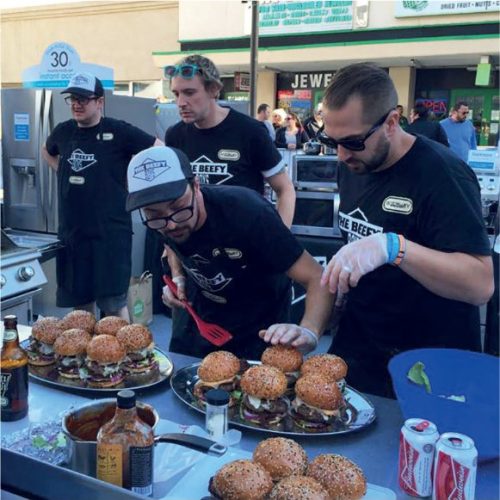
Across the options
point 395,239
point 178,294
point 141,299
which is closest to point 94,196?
point 141,299

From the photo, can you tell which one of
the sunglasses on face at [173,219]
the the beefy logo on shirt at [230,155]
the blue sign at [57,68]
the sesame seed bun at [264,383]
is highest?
the blue sign at [57,68]

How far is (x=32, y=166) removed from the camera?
17.8ft

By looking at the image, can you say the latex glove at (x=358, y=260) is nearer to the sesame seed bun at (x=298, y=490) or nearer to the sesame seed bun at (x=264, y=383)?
the sesame seed bun at (x=264, y=383)

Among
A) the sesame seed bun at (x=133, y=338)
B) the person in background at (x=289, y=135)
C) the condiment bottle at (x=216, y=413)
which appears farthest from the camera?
the person in background at (x=289, y=135)

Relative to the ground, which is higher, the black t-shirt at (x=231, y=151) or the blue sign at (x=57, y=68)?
the blue sign at (x=57, y=68)

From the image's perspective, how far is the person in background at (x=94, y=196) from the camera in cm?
437

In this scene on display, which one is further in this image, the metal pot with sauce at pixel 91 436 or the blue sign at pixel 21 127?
the blue sign at pixel 21 127

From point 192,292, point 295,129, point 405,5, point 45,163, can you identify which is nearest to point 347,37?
point 405,5

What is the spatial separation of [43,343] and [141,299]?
339 cm

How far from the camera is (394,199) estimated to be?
201cm

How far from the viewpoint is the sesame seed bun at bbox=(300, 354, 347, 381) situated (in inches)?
70.5

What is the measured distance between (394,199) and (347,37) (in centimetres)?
1327

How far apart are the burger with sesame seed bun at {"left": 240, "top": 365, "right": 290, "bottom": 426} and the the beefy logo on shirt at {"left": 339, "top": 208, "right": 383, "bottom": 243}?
63cm

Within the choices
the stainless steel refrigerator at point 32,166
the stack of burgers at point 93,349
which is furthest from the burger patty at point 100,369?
the stainless steel refrigerator at point 32,166
